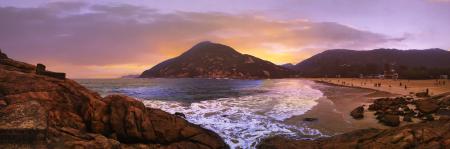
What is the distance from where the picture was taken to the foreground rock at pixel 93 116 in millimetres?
11234

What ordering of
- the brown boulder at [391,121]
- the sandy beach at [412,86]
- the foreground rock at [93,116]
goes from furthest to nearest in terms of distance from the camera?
the sandy beach at [412,86] < the brown boulder at [391,121] < the foreground rock at [93,116]

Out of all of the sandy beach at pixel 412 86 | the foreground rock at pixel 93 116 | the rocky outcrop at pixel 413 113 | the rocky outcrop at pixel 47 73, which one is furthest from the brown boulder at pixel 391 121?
the sandy beach at pixel 412 86

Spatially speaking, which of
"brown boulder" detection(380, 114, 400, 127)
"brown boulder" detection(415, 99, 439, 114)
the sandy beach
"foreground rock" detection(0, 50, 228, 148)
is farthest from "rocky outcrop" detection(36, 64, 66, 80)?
the sandy beach

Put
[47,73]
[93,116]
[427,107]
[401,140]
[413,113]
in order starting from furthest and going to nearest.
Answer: [427,107] → [413,113] → [47,73] → [93,116] → [401,140]

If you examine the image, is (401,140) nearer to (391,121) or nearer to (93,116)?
(391,121)

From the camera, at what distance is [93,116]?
1344 cm

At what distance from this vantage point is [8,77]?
12.8 m

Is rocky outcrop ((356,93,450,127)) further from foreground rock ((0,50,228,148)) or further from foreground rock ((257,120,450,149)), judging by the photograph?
foreground rock ((0,50,228,148))

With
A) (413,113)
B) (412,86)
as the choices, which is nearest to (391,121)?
(413,113)

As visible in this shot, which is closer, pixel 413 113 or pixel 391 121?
pixel 391 121

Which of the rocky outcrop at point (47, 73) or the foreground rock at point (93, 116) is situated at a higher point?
the rocky outcrop at point (47, 73)

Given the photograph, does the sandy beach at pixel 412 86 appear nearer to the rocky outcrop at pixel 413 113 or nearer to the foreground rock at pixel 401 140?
the rocky outcrop at pixel 413 113

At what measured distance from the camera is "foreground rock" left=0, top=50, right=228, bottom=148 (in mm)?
11234

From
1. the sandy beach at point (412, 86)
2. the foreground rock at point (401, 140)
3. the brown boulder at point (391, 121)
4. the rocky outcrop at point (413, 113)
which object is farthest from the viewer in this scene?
the sandy beach at point (412, 86)
